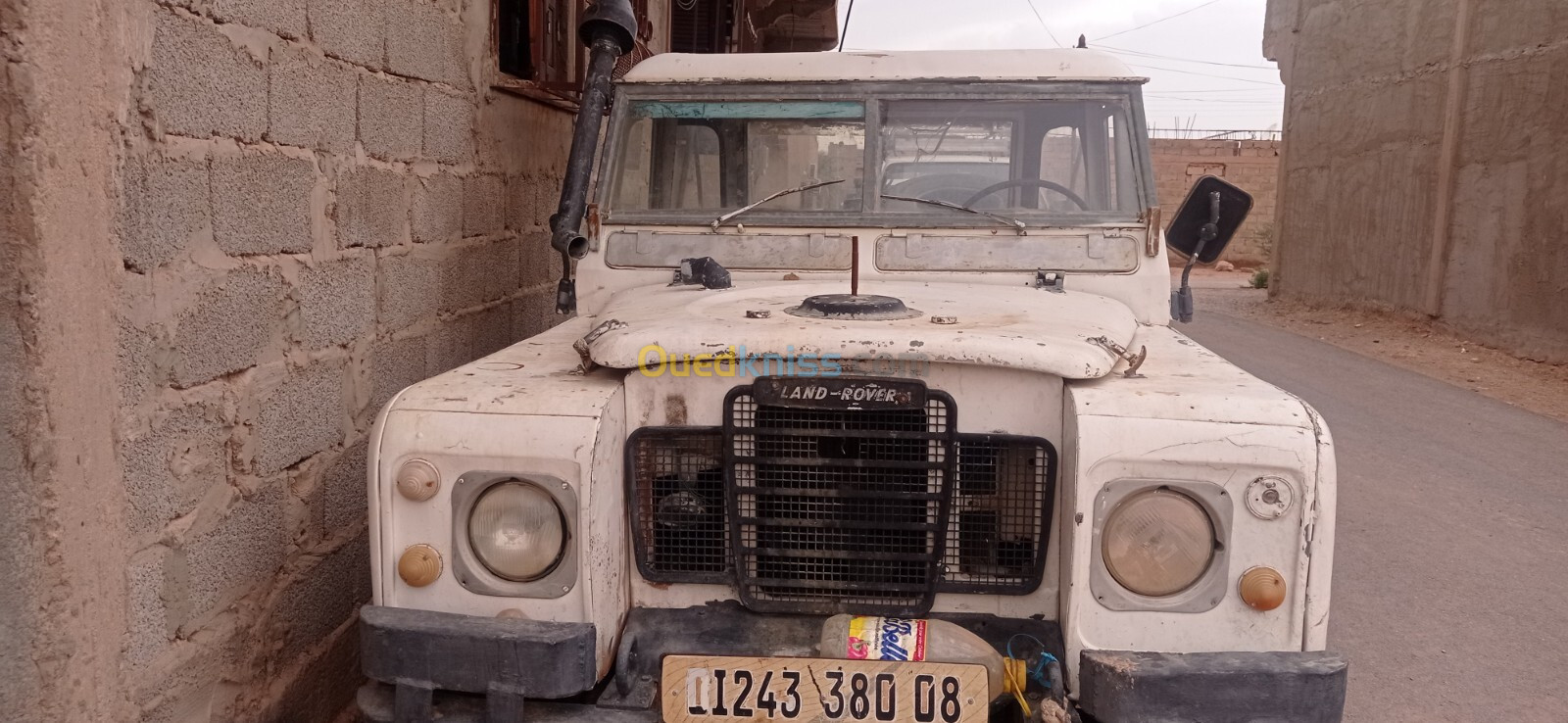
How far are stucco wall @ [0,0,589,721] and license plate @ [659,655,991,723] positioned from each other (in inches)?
43.6

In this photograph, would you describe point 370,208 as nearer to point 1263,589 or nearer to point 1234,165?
point 1263,589

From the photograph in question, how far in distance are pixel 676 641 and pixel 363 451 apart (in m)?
1.48

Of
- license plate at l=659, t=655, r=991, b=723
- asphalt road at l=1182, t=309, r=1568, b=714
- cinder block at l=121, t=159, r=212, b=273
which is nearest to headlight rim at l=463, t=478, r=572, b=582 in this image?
license plate at l=659, t=655, r=991, b=723

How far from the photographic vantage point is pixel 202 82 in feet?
7.86

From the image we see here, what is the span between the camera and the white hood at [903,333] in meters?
2.14

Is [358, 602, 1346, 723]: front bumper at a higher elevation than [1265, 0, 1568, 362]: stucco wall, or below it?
below

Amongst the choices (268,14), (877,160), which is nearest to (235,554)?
(268,14)

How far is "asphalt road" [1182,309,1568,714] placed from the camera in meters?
3.38

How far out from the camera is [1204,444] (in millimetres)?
1996

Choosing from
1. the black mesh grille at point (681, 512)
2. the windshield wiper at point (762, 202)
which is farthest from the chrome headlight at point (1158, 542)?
the windshield wiper at point (762, 202)

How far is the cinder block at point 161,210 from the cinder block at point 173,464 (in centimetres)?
34

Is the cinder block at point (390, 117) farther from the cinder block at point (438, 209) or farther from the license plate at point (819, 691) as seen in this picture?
the license plate at point (819, 691)

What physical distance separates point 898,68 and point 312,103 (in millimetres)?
1681

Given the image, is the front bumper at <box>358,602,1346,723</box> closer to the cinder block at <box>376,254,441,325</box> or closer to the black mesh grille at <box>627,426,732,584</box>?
the black mesh grille at <box>627,426,732,584</box>
